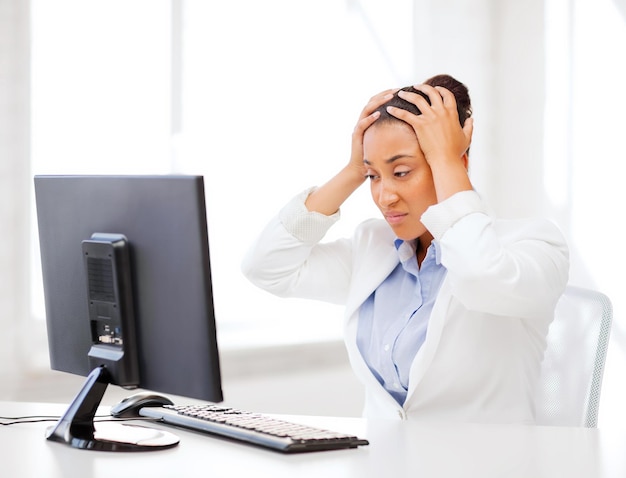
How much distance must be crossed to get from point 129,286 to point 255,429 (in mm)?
311

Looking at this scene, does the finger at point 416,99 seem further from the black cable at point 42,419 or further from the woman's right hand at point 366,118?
the black cable at point 42,419

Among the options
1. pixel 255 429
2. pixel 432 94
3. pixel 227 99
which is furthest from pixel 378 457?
pixel 227 99

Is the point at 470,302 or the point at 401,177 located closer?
the point at 470,302

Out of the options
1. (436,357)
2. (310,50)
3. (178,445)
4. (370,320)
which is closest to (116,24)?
(310,50)

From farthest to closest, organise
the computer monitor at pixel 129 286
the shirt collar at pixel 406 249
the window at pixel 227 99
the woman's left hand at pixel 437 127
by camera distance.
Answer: the window at pixel 227 99
the shirt collar at pixel 406 249
the woman's left hand at pixel 437 127
the computer monitor at pixel 129 286

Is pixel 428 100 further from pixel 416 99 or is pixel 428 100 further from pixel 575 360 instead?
pixel 575 360

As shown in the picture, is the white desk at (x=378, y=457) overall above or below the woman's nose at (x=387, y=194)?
below

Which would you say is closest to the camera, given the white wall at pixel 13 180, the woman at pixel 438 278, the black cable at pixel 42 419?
the black cable at pixel 42 419

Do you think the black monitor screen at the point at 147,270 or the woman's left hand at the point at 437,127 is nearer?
the black monitor screen at the point at 147,270

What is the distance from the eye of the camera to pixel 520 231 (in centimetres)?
189

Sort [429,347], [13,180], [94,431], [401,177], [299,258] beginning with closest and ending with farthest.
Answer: [94,431], [429,347], [401,177], [299,258], [13,180]

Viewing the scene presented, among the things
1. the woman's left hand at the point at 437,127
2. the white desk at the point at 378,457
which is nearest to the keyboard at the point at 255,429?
the white desk at the point at 378,457

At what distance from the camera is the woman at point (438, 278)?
1.76 m

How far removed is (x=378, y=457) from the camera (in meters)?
1.35
